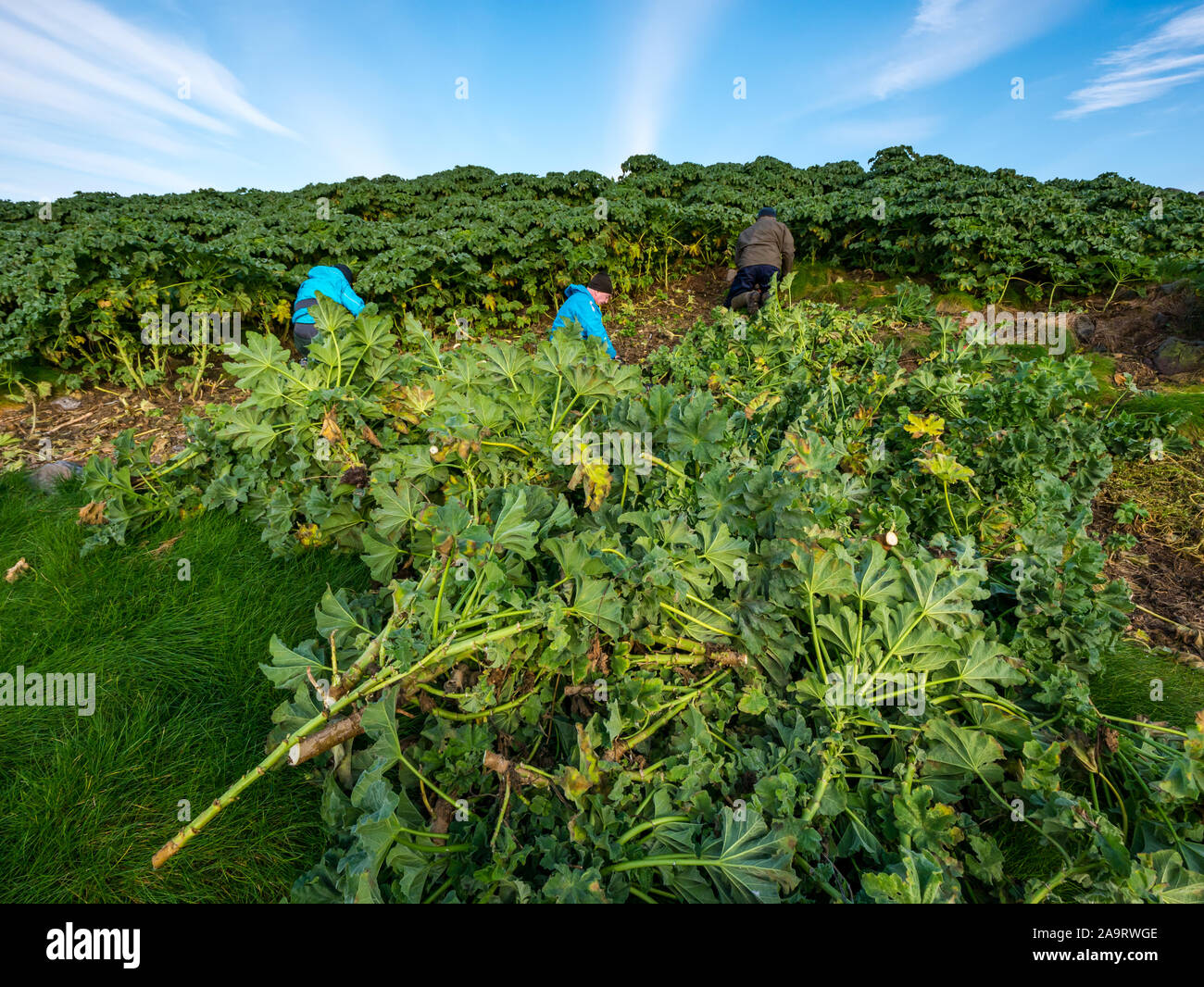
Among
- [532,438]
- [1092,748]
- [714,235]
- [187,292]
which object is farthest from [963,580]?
[714,235]

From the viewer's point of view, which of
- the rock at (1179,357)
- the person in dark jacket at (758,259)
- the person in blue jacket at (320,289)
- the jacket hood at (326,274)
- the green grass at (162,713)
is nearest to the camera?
the green grass at (162,713)

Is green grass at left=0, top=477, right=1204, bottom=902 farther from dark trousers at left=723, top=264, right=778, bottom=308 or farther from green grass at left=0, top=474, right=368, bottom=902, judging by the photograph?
dark trousers at left=723, top=264, right=778, bottom=308

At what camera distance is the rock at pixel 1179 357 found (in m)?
5.32

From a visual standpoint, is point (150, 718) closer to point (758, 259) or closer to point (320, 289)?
point (320, 289)

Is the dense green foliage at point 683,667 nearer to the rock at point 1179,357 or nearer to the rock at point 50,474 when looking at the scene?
the rock at point 50,474

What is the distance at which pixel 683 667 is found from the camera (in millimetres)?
2090

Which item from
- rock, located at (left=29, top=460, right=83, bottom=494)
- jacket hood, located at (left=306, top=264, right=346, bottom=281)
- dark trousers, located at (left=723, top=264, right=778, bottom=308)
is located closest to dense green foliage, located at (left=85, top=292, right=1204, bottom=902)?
rock, located at (left=29, top=460, right=83, bottom=494)

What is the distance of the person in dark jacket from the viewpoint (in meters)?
8.13

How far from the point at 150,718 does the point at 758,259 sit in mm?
8216

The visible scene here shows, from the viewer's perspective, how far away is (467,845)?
156 cm

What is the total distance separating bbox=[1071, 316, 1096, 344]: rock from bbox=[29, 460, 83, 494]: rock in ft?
32.0

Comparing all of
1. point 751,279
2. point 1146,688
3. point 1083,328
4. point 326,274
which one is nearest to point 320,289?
point 326,274

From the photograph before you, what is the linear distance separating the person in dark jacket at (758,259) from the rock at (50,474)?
748 centimetres

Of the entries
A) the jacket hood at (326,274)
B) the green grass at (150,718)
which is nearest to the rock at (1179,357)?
the green grass at (150,718)
